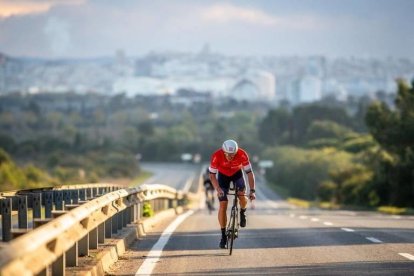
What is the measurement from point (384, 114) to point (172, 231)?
4419 centimetres

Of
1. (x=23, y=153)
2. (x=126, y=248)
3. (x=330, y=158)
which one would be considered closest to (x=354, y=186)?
(x=330, y=158)

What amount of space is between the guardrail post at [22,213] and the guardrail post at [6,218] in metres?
0.60

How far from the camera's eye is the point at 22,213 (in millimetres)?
14891

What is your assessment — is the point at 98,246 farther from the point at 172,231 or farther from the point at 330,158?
the point at 330,158

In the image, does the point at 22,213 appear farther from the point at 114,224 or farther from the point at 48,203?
the point at 114,224

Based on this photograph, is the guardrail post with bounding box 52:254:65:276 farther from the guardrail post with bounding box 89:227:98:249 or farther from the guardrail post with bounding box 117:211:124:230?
the guardrail post with bounding box 117:211:124:230

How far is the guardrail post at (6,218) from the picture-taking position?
13844 mm

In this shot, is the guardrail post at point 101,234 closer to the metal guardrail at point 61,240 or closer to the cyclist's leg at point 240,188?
the metal guardrail at point 61,240

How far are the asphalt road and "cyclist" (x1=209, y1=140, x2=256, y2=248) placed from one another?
1.97 feet

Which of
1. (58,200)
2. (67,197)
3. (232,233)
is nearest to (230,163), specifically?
(232,233)

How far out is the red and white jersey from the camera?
58.3ft

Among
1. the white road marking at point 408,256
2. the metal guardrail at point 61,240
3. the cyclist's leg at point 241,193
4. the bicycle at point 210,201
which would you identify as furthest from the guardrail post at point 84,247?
the bicycle at point 210,201

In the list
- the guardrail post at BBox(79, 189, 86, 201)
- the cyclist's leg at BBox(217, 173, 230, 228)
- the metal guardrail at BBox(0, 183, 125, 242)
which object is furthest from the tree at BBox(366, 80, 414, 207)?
the metal guardrail at BBox(0, 183, 125, 242)

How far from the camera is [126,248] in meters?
18.1
